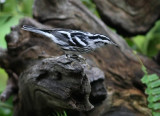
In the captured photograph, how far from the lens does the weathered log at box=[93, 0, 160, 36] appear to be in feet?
17.0

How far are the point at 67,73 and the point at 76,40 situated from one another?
14.6 inches

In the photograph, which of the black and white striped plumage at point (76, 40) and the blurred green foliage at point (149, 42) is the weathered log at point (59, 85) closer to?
the black and white striped plumage at point (76, 40)

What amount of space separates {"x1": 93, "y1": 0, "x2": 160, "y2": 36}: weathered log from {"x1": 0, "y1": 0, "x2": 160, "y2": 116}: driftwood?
1.87 ft

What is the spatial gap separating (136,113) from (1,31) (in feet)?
7.86

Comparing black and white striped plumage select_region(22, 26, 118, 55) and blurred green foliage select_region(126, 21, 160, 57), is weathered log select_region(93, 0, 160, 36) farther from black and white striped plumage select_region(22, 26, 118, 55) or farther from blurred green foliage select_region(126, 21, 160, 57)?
black and white striped plumage select_region(22, 26, 118, 55)

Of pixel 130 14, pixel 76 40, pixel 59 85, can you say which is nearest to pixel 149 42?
pixel 130 14

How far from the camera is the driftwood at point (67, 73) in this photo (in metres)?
3.16

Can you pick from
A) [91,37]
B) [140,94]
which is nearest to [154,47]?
[140,94]

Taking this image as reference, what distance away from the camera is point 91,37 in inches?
132

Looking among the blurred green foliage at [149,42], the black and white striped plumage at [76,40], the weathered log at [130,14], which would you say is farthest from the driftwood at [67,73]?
the blurred green foliage at [149,42]

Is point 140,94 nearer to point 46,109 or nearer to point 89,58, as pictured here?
point 89,58

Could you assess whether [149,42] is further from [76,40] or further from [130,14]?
[76,40]

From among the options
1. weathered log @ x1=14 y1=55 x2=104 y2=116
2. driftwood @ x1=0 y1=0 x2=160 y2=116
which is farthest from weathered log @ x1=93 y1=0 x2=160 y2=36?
weathered log @ x1=14 y1=55 x2=104 y2=116

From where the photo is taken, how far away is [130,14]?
5.28 m
